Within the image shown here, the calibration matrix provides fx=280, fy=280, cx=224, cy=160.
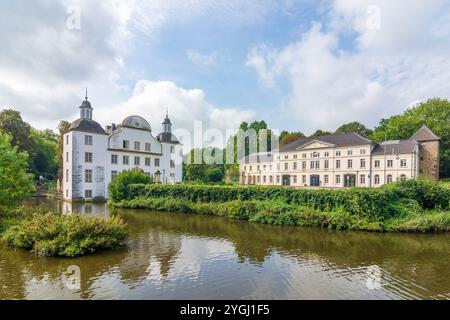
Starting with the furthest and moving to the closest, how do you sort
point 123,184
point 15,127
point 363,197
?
point 15,127, point 123,184, point 363,197

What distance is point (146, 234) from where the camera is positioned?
14.2 meters

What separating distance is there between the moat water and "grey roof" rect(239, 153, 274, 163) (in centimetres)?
4435

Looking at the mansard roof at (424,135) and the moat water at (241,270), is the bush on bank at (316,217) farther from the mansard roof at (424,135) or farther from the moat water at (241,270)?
the mansard roof at (424,135)

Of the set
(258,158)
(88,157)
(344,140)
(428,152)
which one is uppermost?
(344,140)

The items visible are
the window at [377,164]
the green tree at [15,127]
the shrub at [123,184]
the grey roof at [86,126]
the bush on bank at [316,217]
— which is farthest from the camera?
the window at [377,164]

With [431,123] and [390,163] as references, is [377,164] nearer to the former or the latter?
[390,163]

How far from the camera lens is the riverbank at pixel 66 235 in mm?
9586

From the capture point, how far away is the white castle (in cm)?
3172

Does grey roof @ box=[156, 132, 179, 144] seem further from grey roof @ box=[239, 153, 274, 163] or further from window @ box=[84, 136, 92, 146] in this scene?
grey roof @ box=[239, 153, 274, 163]

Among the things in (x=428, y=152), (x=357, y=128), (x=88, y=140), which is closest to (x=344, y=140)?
(x=428, y=152)

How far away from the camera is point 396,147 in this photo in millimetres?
42562

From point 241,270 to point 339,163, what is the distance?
43.1 m

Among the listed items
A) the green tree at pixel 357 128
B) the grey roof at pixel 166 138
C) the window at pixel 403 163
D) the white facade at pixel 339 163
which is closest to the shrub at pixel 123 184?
the grey roof at pixel 166 138
